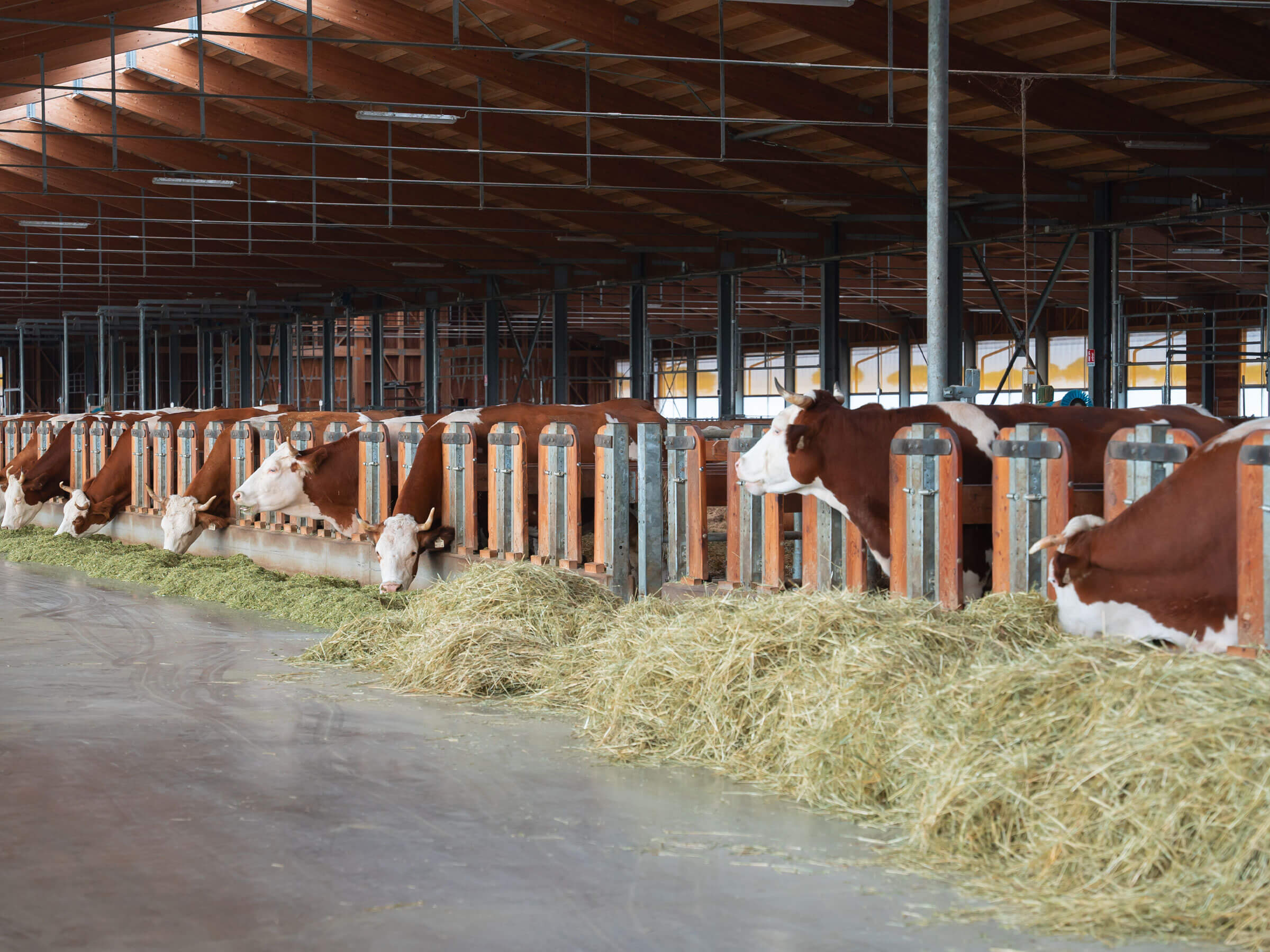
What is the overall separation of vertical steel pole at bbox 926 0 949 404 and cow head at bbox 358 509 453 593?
10.9ft

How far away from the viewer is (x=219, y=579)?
9781mm

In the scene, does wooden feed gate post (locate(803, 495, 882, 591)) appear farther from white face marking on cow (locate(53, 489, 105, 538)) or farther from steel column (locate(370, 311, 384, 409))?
steel column (locate(370, 311, 384, 409))

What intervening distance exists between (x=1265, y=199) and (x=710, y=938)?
16.5 metres

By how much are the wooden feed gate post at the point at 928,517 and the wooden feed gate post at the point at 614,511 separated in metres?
1.99

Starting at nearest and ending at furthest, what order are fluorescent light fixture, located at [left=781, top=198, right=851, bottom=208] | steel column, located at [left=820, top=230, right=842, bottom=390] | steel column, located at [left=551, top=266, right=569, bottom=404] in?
fluorescent light fixture, located at [left=781, top=198, right=851, bottom=208], steel column, located at [left=820, top=230, right=842, bottom=390], steel column, located at [left=551, top=266, right=569, bottom=404]

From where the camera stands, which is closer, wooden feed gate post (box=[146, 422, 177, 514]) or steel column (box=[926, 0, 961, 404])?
steel column (box=[926, 0, 961, 404])

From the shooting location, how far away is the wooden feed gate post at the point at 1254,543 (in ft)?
14.3

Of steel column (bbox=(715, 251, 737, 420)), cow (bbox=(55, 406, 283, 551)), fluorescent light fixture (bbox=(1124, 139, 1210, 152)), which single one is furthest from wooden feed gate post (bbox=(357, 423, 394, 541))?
steel column (bbox=(715, 251, 737, 420))

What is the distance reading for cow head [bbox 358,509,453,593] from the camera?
8641mm

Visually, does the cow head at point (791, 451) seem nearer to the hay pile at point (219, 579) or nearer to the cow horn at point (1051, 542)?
the cow horn at point (1051, 542)

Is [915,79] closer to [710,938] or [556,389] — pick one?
[556,389]

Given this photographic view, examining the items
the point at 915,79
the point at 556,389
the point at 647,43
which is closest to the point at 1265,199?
the point at 915,79

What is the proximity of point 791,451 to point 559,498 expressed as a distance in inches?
79.9

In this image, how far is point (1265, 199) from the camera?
56.3 ft
